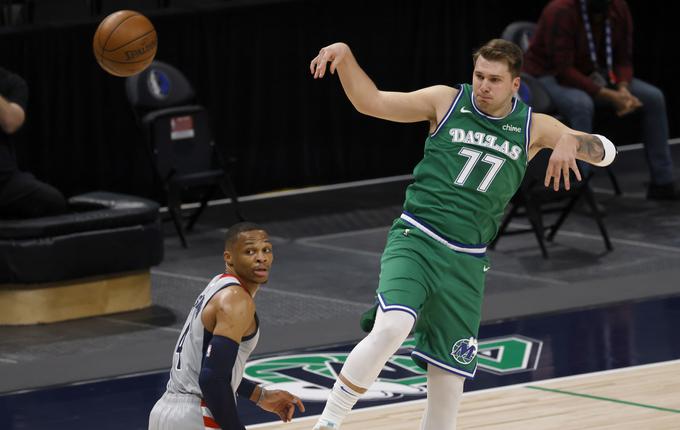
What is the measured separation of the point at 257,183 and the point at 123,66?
4.02m

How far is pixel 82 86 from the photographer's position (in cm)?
1066

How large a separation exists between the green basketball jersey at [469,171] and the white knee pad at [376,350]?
0.42 meters

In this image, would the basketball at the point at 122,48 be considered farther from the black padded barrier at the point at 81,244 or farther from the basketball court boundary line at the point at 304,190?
the basketball court boundary line at the point at 304,190

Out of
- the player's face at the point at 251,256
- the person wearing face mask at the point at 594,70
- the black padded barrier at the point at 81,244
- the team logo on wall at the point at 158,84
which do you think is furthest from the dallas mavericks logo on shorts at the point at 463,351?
the team logo on wall at the point at 158,84

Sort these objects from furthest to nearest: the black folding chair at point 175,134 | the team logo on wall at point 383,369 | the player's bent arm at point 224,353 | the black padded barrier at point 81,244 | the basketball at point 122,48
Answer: the black folding chair at point 175,134 < the black padded barrier at point 81,244 < the basketball at point 122,48 < the team logo on wall at point 383,369 < the player's bent arm at point 224,353

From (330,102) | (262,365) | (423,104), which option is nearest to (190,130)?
(330,102)

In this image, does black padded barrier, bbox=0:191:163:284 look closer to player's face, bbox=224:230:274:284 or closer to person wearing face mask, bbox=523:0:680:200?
person wearing face mask, bbox=523:0:680:200

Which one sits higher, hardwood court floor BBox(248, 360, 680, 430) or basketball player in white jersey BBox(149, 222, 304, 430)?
basketball player in white jersey BBox(149, 222, 304, 430)

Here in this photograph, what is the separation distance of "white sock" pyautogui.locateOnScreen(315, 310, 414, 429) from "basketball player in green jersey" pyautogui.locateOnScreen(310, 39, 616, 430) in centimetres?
9

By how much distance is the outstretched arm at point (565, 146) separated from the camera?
17.3ft

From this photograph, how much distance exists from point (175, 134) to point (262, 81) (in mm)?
1513

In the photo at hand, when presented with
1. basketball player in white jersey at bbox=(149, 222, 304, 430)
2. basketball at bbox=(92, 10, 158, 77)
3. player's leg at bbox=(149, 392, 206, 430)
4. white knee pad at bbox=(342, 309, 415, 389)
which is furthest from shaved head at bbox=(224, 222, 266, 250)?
basketball at bbox=(92, 10, 158, 77)

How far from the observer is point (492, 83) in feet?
18.3

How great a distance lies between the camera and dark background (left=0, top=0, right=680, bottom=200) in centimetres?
1055
